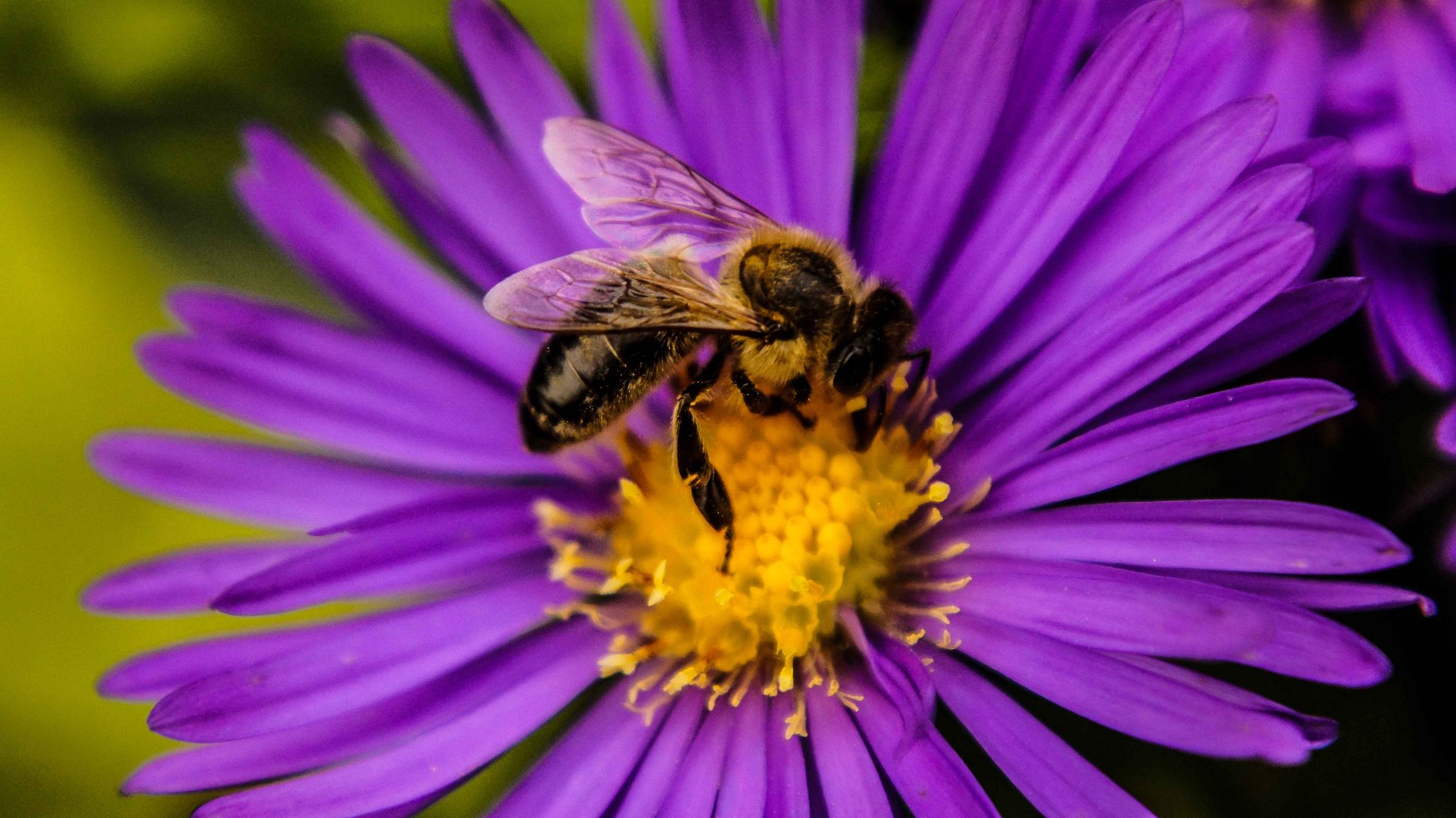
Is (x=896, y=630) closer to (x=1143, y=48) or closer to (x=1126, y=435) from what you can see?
(x=1126, y=435)

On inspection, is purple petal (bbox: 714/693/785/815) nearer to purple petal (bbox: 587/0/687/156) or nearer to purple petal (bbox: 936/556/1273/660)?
purple petal (bbox: 936/556/1273/660)

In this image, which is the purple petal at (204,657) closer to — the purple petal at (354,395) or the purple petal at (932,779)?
the purple petal at (354,395)

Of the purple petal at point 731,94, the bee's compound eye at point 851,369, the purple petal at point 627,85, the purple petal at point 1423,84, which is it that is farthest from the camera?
the purple petal at point 627,85

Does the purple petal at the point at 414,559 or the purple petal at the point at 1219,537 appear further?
the purple petal at the point at 414,559

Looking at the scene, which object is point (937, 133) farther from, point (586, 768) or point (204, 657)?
point (204, 657)

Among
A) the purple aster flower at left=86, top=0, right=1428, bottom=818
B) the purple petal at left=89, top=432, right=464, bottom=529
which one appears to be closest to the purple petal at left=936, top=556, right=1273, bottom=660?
the purple aster flower at left=86, top=0, right=1428, bottom=818

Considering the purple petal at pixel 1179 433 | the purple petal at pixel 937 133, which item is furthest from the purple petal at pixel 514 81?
the purple petal at pixel 1179 433

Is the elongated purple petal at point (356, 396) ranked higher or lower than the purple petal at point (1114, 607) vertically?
higher
